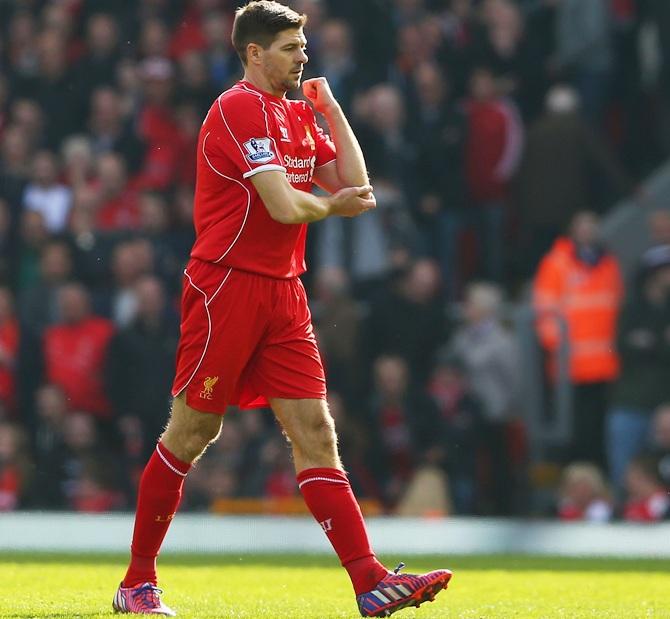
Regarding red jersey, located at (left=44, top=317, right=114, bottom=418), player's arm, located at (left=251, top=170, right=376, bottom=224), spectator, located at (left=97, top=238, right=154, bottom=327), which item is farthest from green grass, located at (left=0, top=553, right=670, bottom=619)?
spectator, located at (left=97, top=238, right=154, bottom=327)

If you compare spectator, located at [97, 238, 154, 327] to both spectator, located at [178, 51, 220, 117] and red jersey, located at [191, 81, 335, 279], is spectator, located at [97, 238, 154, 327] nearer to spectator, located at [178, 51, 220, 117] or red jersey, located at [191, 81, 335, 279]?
spectator, located at [178, 51, 220, 117]

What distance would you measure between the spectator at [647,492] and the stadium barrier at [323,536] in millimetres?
905

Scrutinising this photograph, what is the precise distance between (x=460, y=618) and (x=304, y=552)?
4568 mm

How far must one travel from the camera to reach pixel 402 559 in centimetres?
1078

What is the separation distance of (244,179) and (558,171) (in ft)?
27.7

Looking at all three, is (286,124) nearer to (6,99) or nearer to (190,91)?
(190,91)

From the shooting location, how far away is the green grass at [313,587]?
725 cm

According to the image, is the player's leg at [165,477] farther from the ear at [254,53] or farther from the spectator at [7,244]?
the spectator at [7,244]

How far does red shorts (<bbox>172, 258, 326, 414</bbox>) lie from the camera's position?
23.1ft

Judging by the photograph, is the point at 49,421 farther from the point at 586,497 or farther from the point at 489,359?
the point at 586,497

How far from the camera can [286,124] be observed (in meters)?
7.14

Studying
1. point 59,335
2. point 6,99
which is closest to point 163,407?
point 59,335

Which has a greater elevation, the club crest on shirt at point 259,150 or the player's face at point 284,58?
the player's face at point 284,58

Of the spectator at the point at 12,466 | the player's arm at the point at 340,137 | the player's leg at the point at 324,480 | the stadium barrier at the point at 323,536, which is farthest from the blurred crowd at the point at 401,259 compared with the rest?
the player's arm at the point at 340,137
